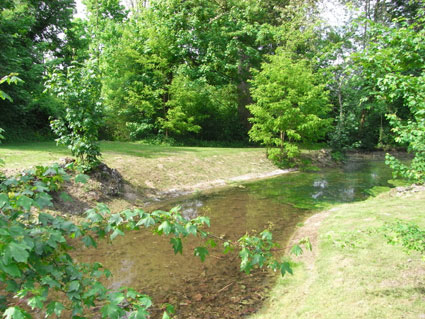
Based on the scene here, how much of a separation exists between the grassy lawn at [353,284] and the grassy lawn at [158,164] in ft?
21.8

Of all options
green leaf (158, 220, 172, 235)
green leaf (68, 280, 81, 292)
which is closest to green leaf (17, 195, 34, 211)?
green leaf (68, 280, 81, 292)

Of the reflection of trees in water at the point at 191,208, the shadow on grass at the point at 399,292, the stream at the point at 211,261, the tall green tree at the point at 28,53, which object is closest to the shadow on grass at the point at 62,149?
the tall green tree at the point at 28,53

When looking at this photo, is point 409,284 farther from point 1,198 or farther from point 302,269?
point 1,198

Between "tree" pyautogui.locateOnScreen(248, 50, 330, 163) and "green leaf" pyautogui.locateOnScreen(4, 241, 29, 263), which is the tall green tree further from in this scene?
"green leaf" pyautogui.locateOnScreen(4, 241, 29, 263)

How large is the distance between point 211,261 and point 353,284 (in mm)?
2385

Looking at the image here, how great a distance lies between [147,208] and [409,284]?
6635 millimetres

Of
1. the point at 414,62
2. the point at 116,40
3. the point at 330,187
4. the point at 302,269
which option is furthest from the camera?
the point at 116,40

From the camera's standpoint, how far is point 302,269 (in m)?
5.04

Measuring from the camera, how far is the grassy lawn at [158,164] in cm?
1017

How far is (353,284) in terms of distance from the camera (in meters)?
4.17

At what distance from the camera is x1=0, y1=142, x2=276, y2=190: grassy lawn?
33.4 ft

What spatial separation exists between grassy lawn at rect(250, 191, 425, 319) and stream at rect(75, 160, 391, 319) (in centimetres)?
43

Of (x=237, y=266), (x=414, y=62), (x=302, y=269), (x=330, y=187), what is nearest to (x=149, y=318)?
(x=237, y=266)

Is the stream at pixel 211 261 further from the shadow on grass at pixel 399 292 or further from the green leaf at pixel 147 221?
the shadow on grass at pixel 399 292
